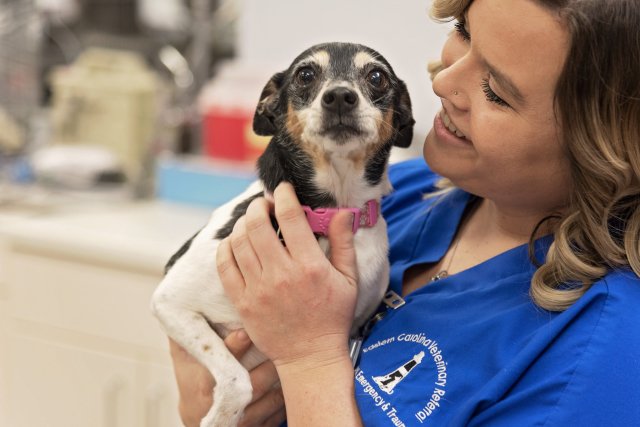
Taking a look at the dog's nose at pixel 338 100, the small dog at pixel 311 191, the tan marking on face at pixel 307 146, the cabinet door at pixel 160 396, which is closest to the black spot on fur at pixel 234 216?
the small dog at pixel 311 191

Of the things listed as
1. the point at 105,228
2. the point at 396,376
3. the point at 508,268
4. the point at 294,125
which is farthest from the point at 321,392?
the point at 105,228

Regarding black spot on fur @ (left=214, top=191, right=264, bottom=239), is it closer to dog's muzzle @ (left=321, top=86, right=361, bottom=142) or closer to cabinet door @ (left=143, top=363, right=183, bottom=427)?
dog's muzzle @ (left=321, top=86, right=361, bottom=142)

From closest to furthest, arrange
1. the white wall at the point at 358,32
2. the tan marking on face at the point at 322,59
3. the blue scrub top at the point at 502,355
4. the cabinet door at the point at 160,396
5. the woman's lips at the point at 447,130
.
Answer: the blue scrub top at the point at 502,355
the woman's lips at the point at 447,130
the tan marking on face at the point at 322,59
the cabinet door at the point at 160,396
the white wall at the point at 358,32

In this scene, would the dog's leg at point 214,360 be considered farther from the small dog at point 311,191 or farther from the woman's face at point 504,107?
the woman's face at point 504,107

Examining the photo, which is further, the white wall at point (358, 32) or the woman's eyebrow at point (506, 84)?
the white wall at point (358, 32)

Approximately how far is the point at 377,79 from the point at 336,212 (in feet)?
0.80

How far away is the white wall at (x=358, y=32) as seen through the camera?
267 cm

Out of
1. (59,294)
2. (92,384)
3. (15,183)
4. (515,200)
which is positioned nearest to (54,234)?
(59,294)

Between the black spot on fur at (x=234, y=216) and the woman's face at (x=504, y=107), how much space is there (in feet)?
1.02

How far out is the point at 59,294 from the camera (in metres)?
2.27

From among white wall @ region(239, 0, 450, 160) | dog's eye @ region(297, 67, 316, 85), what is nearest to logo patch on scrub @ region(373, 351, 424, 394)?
dog's eye @ region(297, 67, 316, 85)

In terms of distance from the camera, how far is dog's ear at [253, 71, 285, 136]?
1.39 m

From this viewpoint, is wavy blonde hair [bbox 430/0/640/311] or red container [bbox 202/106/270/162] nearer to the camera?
wavy blonde hair [bbox 430/0/640/311]

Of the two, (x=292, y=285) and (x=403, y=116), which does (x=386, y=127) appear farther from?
(x=292, y=285)
